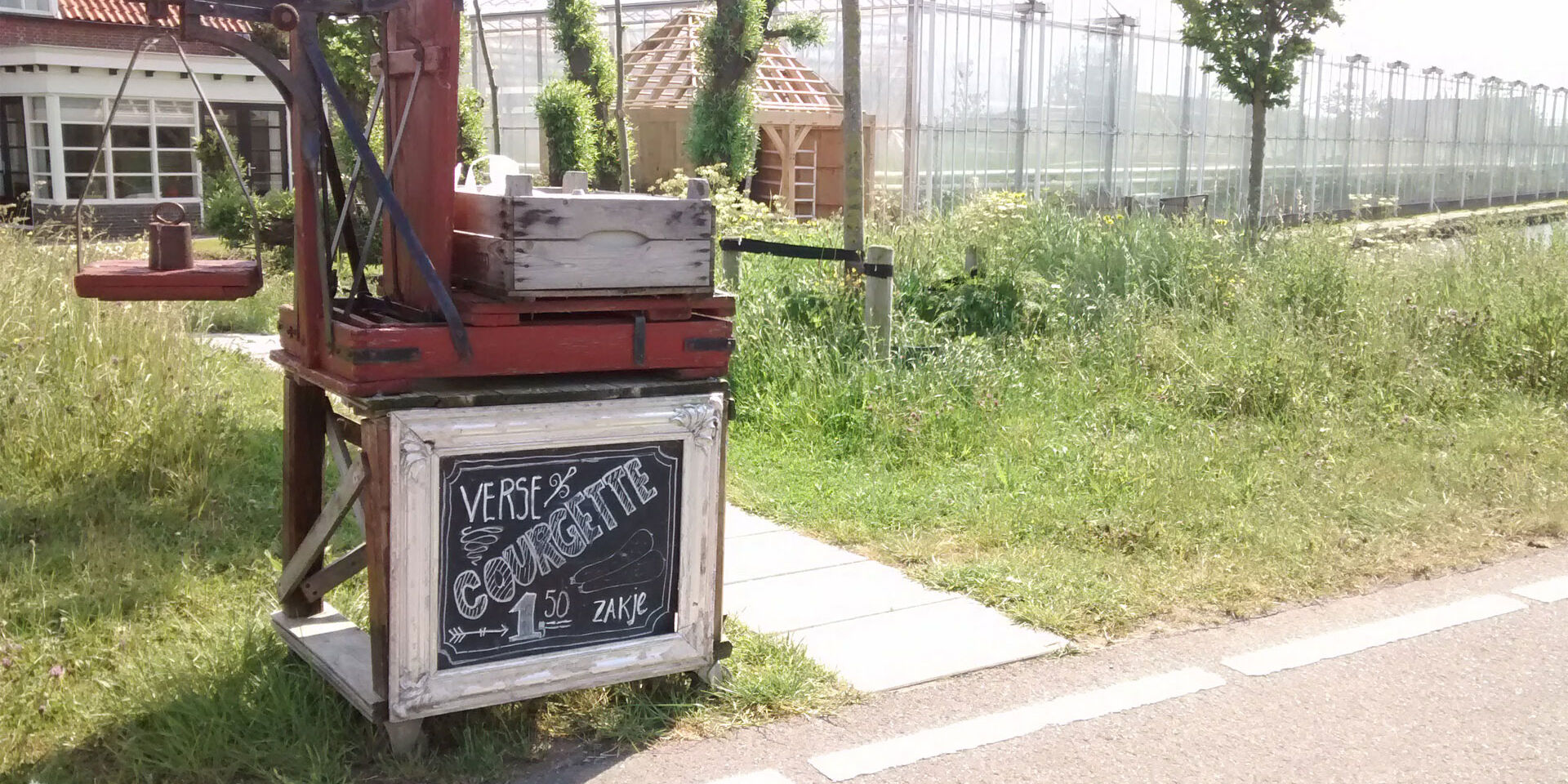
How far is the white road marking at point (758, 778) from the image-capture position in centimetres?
370

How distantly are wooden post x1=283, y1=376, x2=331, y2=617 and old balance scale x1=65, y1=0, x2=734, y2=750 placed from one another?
205 mm

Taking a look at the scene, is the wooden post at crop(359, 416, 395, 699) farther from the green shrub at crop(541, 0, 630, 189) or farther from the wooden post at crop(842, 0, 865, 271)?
the green shrub at crop(541, 0, 630, 189)

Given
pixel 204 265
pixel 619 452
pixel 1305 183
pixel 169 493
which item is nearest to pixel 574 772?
pixel 619 452

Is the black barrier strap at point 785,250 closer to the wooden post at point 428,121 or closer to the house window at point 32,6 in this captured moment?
the wooden post at point 428,121

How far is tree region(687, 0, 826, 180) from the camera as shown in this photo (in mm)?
20250

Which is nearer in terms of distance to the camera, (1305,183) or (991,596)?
(991,596)

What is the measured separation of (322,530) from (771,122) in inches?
752

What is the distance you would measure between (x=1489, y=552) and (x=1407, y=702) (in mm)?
2064

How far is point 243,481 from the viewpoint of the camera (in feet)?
20.2

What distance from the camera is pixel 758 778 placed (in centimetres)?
373

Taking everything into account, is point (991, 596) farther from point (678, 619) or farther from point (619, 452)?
point (619, 452)

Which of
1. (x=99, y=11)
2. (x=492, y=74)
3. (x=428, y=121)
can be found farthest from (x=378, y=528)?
(x=99, y=11)

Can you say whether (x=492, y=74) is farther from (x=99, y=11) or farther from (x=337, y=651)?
(x=99, y=11)

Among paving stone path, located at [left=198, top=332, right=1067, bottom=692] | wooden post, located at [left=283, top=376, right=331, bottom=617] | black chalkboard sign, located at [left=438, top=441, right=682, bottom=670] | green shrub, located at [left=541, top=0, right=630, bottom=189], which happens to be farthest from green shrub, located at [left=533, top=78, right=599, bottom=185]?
black chalkboard sign, located at [left=438, top=441, right=682, bottom=670]
